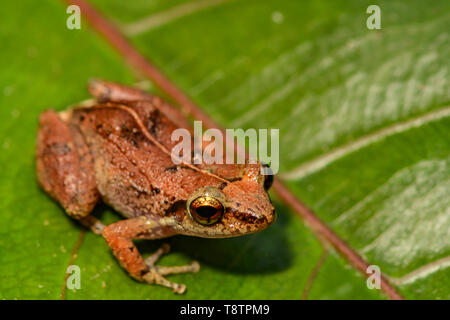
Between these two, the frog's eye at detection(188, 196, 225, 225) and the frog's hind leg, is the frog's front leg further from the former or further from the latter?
the frog's eye at detection(188, 196, 225, 225)

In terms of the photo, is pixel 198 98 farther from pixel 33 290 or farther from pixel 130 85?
pixel 33 290

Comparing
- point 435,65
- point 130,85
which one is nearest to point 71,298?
point 130,85

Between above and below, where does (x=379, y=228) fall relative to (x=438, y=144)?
below

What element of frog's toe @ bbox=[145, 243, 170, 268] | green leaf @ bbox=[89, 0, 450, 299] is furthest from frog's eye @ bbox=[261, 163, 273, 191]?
frog's toe @ bbox=[145, 243, 170, 268]

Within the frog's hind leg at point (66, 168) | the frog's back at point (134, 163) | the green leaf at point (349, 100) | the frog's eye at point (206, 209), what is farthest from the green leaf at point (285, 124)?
the frog's eye at point (206, 209)

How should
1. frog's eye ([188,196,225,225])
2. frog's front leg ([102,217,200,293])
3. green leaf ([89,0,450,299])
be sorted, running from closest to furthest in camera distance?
frog's eye ([188,196,225,225])
frog's front leg ([102,217,200,293])
green leaf ([89,0,450,299])

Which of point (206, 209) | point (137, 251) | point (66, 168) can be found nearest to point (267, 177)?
point (206, 209)
